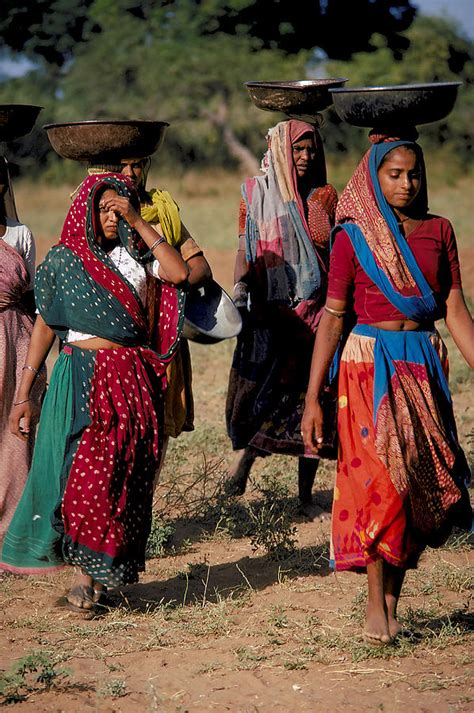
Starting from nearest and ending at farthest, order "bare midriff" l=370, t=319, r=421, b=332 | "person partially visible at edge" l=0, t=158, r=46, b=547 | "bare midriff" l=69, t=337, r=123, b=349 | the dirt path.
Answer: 1. the dirt path
2. "bare midriff" l=370, t=319, r=421, b=332
3. "bare midriff" l=69, t=337, r=123, b=349
4. "person partially visible at edge" l=0, t=158, r=46, b=547

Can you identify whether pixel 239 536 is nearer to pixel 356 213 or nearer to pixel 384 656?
pixel 384 656

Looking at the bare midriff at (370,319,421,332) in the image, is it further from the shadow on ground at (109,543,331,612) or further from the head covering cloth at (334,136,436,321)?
the shadow on ground at (109,543,331,612)

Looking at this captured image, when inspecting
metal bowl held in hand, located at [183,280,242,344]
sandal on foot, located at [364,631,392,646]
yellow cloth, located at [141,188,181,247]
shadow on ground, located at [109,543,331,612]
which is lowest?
shadow on ground, located at [109,543,331,612]

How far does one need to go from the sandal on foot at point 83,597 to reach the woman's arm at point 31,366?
66 centimetres

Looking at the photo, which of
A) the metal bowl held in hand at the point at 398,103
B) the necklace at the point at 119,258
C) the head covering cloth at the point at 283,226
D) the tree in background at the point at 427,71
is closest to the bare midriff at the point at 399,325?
the metal bowl held in hand at the point at 398,103

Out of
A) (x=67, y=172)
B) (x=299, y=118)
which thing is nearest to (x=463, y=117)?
(x=67, y=172)

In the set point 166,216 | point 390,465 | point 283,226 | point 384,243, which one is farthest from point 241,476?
point 384,243

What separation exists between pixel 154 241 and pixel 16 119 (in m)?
1.22

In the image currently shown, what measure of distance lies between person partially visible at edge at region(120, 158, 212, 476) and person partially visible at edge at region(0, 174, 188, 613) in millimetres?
454

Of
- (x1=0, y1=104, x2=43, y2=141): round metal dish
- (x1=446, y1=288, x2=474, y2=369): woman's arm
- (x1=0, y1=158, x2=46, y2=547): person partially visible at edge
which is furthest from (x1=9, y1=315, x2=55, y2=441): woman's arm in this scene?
(x1=446, y1=288, x2=474, y2=369): woman's arm

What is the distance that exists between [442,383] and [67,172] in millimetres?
28741

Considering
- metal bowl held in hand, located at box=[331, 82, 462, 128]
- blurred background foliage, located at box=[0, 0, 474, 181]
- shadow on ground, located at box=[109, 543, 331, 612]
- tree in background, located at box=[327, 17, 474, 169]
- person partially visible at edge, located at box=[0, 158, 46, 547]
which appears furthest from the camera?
blurred background foliage, located at box=[0, 0, 474, 181]

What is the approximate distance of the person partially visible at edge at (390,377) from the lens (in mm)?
4066

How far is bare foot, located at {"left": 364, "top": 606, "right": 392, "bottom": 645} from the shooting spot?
4.16m
